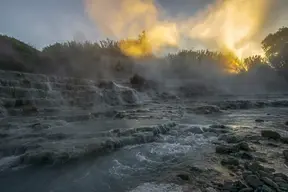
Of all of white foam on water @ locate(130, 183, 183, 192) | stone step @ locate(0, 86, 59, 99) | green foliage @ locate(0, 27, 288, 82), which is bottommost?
white foam on water @ locate(130, 183, 183, 192)

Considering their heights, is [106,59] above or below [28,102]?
above

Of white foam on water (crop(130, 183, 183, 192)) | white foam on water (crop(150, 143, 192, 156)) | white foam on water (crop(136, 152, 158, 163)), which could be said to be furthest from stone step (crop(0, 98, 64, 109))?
white foam on water (crop(130, 183, 183, 192))

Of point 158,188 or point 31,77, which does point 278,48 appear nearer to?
point 31,77

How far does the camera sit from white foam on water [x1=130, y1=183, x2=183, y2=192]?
5.79 metres

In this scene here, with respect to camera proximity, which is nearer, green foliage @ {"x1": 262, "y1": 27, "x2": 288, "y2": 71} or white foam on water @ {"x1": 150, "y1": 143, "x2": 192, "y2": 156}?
white foam on water @ {"x1": 150, "y1": 143, "x2": 192, "y2": 156}

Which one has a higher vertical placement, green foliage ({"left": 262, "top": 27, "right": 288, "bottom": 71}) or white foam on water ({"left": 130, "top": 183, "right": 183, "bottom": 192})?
green foliage ({"left": 262, "top": 27, "right": 288, "bottom": 71})

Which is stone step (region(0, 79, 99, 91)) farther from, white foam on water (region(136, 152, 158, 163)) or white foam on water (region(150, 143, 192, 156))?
white foam on water (region(136, 152, 158, 163))

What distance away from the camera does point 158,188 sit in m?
5.91

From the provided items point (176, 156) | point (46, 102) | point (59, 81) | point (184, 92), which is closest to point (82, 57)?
point (184, 92)

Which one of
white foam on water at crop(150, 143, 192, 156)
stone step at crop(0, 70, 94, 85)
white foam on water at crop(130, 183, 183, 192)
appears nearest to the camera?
white foam on water at crop(130, 183, 183, 192)

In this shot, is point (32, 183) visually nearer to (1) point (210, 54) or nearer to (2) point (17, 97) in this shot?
(2) point (17, 97)

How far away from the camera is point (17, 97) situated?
1827 centimetres

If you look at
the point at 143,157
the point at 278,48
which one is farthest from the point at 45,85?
the point at 278,48

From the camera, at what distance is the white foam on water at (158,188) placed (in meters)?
5.79
